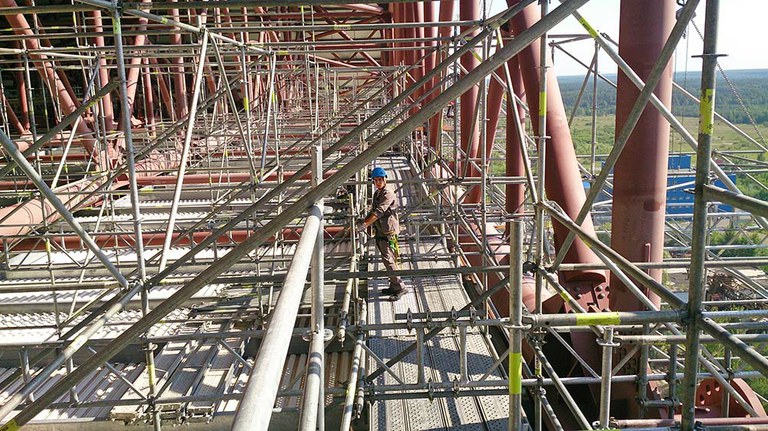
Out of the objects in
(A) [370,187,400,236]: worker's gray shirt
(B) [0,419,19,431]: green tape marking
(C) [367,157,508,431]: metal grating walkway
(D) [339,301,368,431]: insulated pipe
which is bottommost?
(C) [367,157,508,431]: metal grating walkway

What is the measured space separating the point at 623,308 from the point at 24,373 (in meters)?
5.37

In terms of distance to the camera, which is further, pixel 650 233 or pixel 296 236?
pixel 296 236

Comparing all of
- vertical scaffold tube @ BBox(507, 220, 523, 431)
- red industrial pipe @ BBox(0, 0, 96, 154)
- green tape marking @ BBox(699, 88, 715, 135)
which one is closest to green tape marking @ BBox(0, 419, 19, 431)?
vertical scaffold tube @ BBox(507, 220, 523, 431)

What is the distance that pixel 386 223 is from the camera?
7.46 metres

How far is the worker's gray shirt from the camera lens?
24.1ft

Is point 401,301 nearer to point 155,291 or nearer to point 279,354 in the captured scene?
point 155,291

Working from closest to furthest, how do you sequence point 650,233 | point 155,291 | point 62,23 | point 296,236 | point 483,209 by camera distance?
point 650,233 < point 483,209 < point 155,291 < point 296,236 < point 62,23

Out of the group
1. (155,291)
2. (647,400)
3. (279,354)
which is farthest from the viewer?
(155,291)

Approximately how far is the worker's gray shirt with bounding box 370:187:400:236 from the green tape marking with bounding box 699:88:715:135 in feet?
16.5

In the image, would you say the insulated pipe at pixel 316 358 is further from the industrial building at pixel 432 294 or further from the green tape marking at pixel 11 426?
the green tape marking at pixel 11 426

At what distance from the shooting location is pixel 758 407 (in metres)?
5.55

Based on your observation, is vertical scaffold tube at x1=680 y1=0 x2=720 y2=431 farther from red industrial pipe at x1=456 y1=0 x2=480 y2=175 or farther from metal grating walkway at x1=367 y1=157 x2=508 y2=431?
red industrial pipe at x1=456 y1=0 x2=480 y2=175

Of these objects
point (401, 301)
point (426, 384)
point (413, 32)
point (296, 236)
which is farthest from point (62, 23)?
point (426, 384)

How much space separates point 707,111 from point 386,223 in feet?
17.1
